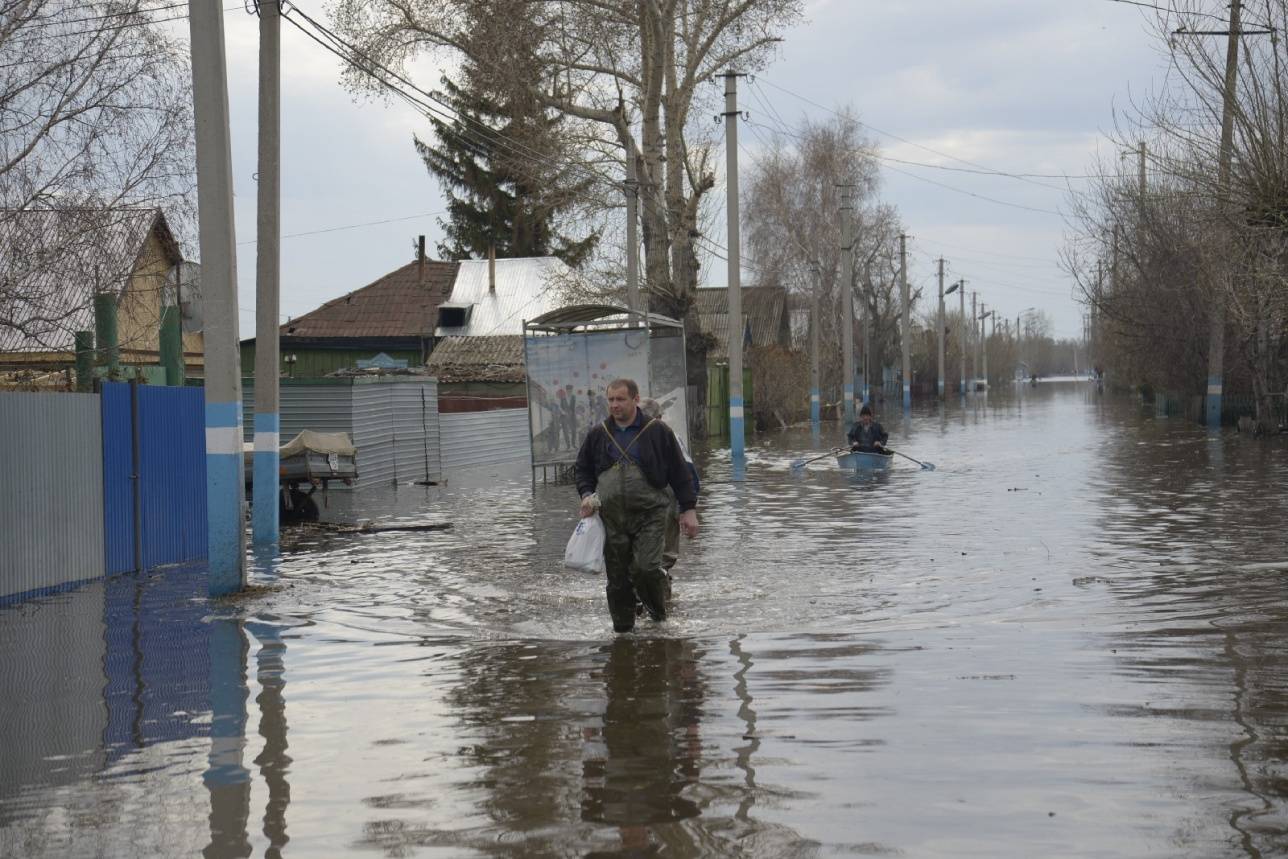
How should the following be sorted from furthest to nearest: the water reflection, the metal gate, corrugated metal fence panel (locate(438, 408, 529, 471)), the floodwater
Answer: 1. corrugated metal fence panel (locate(438, 408, 529, 471))
2. the metal gate
3. the water reflection
4. the floodwater

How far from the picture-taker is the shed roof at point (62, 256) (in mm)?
16672

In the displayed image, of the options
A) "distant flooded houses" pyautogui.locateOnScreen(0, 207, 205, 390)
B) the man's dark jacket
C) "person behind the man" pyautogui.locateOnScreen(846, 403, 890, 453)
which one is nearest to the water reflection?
the man's dark jacket

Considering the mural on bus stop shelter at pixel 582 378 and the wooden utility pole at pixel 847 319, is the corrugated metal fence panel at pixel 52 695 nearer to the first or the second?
the mural on bus stop shelter at pixel 582 378

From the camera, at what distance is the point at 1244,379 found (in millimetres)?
48375

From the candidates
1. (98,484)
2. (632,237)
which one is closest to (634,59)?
(632,237)

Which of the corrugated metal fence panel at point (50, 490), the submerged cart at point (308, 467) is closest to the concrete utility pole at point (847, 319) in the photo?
the submerged cart at point (308, 467)

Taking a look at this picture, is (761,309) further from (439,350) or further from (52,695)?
(52,695)

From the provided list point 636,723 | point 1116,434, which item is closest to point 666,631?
point 636,723

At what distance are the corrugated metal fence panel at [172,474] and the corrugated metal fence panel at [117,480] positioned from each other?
0.21 m

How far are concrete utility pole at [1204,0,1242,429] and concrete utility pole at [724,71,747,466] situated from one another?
32.6 feet

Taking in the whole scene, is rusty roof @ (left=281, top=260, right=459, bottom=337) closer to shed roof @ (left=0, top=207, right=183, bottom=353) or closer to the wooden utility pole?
the wooden utility pole

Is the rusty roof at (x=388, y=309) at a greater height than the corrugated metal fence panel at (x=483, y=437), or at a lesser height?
greater

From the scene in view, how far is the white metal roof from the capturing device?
5272 centimetres

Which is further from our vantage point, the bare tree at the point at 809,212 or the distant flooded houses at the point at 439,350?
the bare tree at the point at 809,212
